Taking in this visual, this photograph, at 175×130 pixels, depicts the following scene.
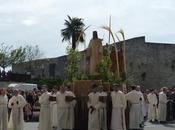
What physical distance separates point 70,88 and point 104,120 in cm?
189

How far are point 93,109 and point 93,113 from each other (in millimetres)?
155

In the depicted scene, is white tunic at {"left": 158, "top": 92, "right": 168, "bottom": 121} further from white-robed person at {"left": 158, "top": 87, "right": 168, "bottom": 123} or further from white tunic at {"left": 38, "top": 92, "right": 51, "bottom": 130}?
white tunic at {"left": 38, "top": 92, "right": 51, "bottom": 130}

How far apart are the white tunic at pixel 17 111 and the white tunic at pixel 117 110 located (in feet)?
11.2

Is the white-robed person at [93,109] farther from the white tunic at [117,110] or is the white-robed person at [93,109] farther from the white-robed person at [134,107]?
the white-robed person at [134,107]

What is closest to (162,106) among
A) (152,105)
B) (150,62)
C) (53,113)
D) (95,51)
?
(152,105)

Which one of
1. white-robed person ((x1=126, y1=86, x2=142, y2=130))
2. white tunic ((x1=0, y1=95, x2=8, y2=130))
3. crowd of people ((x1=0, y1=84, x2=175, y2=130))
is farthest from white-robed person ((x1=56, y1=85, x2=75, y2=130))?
white-robed person ((x1=126, y1=86, x2=142, y2=130))

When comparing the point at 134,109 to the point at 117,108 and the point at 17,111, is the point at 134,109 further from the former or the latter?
the point at 17,111

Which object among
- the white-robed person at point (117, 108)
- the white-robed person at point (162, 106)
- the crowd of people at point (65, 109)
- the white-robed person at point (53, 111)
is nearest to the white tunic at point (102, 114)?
the crowd of people at point (65, 109)

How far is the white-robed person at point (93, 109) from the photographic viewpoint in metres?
22.3

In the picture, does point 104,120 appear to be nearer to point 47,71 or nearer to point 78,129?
point 78,129

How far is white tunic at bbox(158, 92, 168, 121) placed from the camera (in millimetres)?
30859

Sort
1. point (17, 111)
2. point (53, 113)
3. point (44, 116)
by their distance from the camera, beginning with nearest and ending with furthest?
1. point (17, 111)
2. point (44, 116)
3. point (53, 113)

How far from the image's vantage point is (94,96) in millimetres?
22281

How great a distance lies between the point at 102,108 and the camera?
22594 mm
